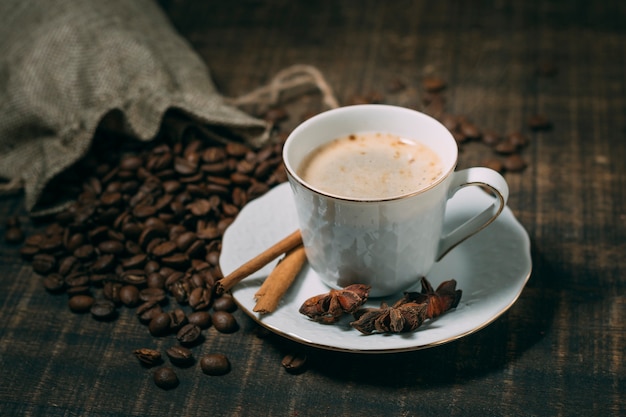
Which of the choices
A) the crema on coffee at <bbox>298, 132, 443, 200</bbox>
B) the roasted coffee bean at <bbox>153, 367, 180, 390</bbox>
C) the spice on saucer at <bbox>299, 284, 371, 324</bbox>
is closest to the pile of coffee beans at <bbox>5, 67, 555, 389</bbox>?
the roasted coffee bean at <bbox>153, 367, 180, 390</bbox>

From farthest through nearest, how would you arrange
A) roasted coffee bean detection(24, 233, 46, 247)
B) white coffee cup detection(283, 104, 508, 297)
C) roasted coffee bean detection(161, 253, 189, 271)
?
roasted coffee bean detection(24, 233, 46, 247) < roasted coffee bean detection(161, 253, 189, 271) < white coffee cup detection(283, 104, 508, 297)

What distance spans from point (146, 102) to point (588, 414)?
1240mm

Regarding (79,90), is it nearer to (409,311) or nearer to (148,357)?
(148,357)

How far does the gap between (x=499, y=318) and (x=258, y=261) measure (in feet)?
1.57

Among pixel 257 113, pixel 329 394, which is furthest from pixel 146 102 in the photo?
pixel 329 394

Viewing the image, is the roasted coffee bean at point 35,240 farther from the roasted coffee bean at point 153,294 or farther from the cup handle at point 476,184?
the cup handle at point 476,184

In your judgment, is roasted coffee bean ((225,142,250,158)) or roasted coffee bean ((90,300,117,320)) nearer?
roasted coffee bean ((90,300,117,320))

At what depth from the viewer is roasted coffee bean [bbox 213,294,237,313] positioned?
1.40 meters

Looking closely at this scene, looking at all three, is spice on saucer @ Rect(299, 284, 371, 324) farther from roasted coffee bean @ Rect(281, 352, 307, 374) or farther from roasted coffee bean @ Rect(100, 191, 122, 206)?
roasted coffee bean @ Rect(100, 191, 122, 206)

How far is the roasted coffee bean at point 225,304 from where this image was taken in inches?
55.1

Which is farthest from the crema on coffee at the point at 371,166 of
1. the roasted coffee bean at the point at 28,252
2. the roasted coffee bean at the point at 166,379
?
the roasted coffee bean at the point at 28,252

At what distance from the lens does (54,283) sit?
150 cm

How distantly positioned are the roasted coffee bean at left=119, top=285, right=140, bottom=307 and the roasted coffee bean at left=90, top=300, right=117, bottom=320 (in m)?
0.02

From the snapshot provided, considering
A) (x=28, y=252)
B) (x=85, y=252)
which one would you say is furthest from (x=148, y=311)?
(x=28, y=252)
